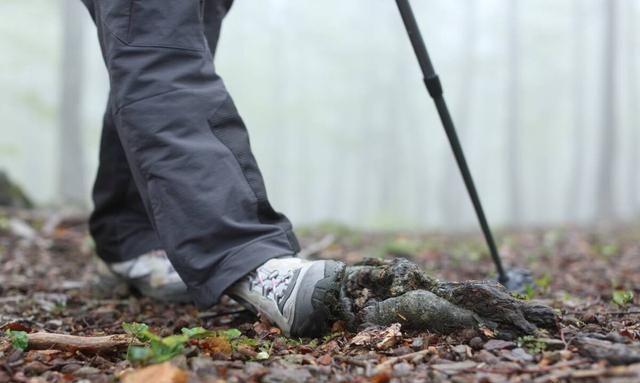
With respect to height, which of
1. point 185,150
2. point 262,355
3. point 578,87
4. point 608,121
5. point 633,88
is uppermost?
point 633,88

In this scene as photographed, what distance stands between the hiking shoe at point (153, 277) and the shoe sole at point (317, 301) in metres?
0.89

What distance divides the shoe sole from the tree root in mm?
44

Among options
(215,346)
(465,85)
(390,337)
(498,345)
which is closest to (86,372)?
(215,346)

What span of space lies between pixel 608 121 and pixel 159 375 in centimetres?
1418

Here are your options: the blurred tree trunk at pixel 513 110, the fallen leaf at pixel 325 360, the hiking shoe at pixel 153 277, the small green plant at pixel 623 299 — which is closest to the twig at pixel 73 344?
the fallen leaf at pixel 325 360

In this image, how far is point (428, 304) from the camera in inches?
65.6

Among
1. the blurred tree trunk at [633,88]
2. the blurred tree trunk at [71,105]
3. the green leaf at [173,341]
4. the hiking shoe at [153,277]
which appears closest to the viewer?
the green leaf at [173,341]

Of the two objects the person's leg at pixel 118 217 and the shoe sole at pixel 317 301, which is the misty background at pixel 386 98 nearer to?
the person's leg at pixel 118 217

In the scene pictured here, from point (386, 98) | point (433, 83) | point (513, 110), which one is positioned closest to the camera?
point (433, 83)

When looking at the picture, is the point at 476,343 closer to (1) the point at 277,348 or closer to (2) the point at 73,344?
(1) the point at 277,348

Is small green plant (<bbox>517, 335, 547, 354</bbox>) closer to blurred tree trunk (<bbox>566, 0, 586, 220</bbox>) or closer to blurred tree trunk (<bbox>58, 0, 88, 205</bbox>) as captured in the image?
blurred tree trunk (<bbox>58, 0, 88, 205</bbox>)

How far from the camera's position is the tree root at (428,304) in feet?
5.30

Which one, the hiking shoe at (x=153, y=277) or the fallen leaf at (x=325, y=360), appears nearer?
the fallen leaf at (x=325, y=360)

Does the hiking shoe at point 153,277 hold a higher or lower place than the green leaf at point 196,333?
lower
